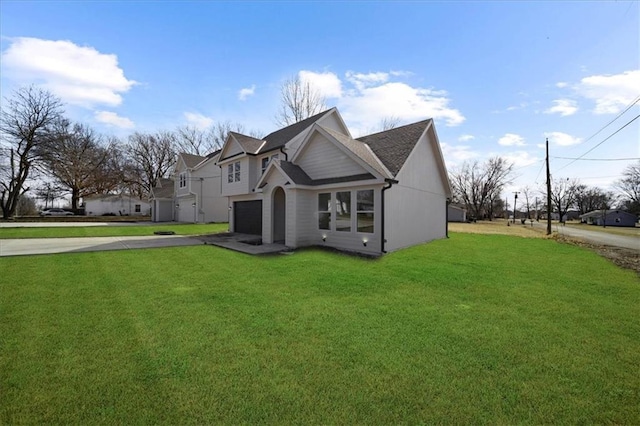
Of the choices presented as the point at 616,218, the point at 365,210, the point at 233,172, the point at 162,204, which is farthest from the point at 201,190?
the point at 616,218

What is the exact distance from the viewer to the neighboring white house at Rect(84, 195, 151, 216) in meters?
48.8

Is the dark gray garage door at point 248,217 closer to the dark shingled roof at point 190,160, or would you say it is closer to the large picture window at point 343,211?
the large picture window at point 343,211

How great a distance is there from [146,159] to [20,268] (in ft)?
143

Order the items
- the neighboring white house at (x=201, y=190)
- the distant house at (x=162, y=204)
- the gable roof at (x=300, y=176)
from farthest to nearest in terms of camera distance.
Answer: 1. the distant house at (x=162, y=204)
2. the neighboring white house at (x=201, y=190)
3. the gable roof at (x=300, y=176)

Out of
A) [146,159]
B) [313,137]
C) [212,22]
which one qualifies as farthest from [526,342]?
[146,159]

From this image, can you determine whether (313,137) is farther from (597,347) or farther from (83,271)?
(597,347)

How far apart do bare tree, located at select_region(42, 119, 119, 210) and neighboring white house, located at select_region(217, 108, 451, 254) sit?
31617 mm

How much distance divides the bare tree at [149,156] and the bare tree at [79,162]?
3009 mm

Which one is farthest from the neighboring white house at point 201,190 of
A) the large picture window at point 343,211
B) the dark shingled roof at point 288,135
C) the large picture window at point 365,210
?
the large picture window at point 365,210

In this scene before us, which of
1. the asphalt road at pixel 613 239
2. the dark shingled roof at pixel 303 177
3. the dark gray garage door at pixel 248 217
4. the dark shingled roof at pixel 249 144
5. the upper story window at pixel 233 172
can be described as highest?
the dark shingled roof at pixel 249 144

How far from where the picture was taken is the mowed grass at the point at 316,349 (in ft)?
7.99

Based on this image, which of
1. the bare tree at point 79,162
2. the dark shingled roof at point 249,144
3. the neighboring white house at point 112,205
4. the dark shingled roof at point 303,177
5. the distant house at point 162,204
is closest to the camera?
the dark shingled roof at point 303,177

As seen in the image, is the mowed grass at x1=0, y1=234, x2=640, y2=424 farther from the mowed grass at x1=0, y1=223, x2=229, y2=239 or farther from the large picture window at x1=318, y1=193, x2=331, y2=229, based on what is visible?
the mowed grass at x1=0, y1=223, x2=229, y2=239

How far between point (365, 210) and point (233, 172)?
1214cm
